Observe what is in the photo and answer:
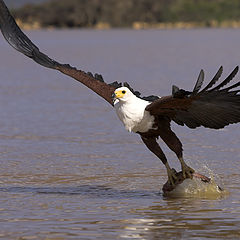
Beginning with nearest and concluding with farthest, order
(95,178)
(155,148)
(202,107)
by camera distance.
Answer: (202,107), (155,148), (95,178)

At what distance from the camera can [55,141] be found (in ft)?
50.3

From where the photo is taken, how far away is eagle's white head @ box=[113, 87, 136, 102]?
33.2ft

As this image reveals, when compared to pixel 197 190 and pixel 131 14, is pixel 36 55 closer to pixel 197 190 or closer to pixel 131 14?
pixel 197 190

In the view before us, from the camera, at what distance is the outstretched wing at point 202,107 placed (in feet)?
33.3

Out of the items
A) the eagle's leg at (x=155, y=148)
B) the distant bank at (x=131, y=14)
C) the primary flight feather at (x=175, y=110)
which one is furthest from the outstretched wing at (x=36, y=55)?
the distant bank at (x=131, y=14)

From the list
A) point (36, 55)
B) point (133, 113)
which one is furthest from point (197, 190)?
point (36, 55)

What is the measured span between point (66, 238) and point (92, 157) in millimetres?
4950

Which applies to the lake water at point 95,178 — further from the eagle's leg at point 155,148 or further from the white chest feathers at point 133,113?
the white chest feathers at point 133,113

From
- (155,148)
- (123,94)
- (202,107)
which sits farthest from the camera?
(155,148)

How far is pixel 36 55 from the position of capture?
1201cm

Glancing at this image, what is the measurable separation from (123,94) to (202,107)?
832 millimetres

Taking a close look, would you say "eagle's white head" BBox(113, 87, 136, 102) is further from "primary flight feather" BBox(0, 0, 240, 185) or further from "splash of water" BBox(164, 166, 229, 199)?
"splash of water" BBox(164, 166, 229, 199)

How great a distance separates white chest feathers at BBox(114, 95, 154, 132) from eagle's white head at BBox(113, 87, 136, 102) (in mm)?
35

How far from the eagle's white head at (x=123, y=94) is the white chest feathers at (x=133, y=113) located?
0.11 feet
